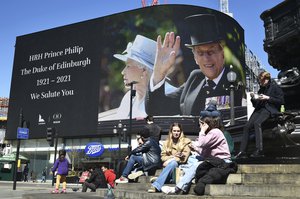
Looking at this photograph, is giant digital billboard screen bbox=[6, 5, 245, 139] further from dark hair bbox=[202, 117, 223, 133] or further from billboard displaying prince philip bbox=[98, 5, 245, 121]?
dark hair bbox=[202, 117, 223, 133]

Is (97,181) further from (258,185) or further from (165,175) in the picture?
(258,185)

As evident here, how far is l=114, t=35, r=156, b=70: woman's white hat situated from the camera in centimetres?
4528

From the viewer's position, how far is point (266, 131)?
7.21 metres

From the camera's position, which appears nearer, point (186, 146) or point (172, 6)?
point (186, 146)

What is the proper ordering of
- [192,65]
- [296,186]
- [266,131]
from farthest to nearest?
1. [192,65]
2. [266,131]
3. [296,186]

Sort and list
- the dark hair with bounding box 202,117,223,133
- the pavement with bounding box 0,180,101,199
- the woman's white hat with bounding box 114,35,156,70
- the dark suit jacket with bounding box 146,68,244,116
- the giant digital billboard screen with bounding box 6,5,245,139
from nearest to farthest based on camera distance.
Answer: the dark hair with bounding box 202,117,223,133 → the pavement with bounding box 0,180,101,199 → the dark suit jacket with bounding box 146,68,244,116 → the giant digital billboard screen with bounding box 6,5,245,139 → the woman's white hat with bounding box 114,35,156,70

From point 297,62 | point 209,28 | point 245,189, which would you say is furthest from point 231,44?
point 245,189

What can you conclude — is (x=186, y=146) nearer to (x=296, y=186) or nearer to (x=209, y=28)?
(x=296, y=186)

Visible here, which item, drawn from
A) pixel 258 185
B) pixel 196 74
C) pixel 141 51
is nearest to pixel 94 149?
pixel 141 51

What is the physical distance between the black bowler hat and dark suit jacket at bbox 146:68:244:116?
3.71m

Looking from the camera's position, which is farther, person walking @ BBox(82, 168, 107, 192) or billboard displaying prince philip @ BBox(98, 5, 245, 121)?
billboard displaying prince philip @ BBox(98, 5, 245, 121)

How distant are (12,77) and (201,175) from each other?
183 ft

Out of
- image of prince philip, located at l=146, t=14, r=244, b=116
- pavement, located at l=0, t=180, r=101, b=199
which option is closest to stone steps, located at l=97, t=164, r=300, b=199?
pavement, located at l=0, t=180, r=101, b=199

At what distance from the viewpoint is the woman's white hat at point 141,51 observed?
4528 cm
